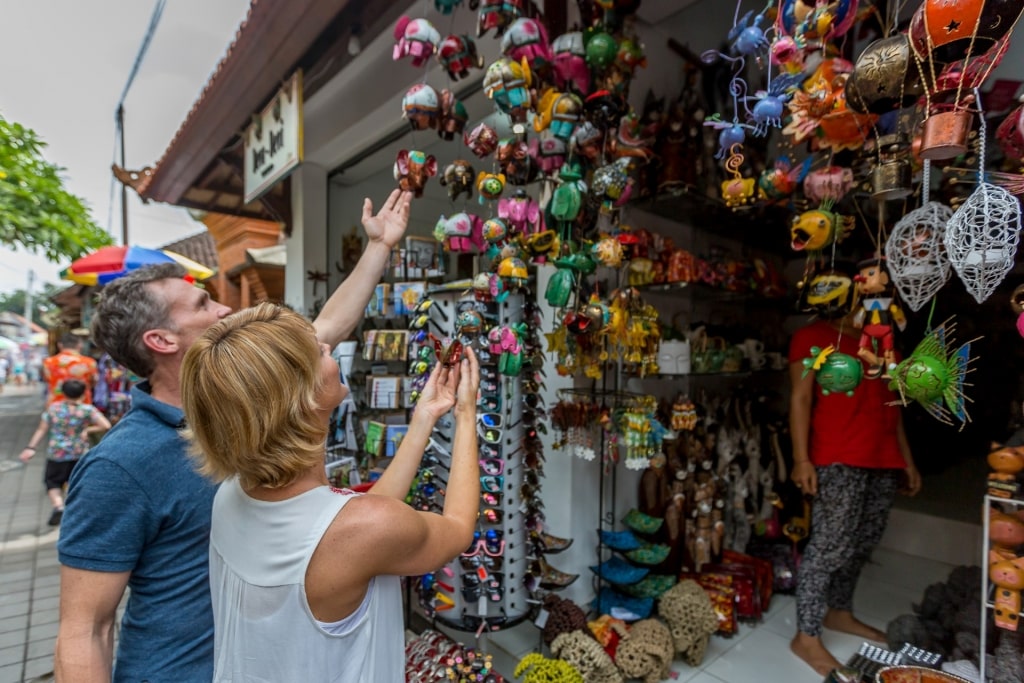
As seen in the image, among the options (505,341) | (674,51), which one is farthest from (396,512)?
(674,51)

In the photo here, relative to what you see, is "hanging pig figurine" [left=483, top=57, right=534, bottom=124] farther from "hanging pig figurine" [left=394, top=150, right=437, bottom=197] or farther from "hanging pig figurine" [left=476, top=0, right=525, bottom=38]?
"hanging pig figurine" [left=394, top=150, right=437, bottom=197]

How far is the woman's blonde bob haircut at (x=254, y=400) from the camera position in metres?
0.79

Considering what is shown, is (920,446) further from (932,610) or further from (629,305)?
(629,305)

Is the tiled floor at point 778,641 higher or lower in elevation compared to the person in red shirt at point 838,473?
lower

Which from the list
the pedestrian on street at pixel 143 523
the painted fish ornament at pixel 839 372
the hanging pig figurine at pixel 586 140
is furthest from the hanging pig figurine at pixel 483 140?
the painted fish ornament at pixel 839 372

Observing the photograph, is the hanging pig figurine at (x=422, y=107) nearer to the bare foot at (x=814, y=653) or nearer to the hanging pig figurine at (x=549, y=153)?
the hanging pig figurine at (x=549, y=153)

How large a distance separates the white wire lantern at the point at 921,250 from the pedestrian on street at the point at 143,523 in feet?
5.93

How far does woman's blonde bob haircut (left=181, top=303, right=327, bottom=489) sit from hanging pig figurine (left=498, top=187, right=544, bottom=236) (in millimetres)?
966

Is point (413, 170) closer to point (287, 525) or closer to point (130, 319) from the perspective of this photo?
point (130, 319)

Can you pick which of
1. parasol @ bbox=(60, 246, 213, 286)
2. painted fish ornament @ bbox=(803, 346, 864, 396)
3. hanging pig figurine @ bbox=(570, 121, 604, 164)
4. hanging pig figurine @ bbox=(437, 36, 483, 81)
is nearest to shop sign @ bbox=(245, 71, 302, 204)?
parasol @ bbox=(60, 246, 213, 286)

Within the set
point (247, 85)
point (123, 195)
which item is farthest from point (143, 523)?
point (123, 195)

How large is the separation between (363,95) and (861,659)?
4.09 m

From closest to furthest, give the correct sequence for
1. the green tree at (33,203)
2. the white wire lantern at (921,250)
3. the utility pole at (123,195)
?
the white wire lantern at (921,250)
the green tree at (33,203)
the utility pole at (123,195)

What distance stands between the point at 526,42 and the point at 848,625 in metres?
2.93
